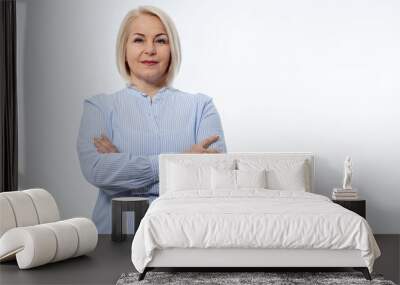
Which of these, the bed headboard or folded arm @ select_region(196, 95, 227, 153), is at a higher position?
folded arm @ select_region(196, 95, 227, 153)

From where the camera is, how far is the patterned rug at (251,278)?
200 inches

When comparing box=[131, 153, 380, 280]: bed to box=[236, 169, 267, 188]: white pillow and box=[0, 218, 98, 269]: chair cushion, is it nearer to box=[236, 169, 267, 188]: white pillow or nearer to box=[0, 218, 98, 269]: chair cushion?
box=[0, 218, 98, 269]: chair cushion

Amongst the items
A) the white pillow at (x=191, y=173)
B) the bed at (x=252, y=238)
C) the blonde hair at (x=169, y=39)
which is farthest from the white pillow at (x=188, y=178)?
the bed at (x=252, y=238)

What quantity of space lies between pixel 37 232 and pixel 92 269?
526 mm

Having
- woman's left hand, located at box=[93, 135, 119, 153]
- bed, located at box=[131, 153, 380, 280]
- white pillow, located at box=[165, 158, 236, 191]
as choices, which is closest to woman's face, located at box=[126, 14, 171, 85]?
woman's left hand, located at box=[93, 135, 119, 153]

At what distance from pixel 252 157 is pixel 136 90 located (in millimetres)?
1442

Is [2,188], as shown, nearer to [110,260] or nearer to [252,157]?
[110,260]

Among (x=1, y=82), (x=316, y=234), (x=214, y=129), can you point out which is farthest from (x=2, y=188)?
(x=316, y=234)

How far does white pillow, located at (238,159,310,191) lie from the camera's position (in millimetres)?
6922

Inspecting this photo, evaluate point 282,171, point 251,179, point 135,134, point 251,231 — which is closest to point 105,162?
point 135,134

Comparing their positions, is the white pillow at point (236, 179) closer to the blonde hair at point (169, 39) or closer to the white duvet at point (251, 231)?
the blonde hair at point (169, 39)

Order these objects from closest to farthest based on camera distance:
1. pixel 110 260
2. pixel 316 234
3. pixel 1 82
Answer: pixel 316 234 → pixel 110 260 → pixel 1 82

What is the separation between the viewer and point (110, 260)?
6.06m

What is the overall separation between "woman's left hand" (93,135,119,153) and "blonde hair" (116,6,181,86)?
26.5 inches
